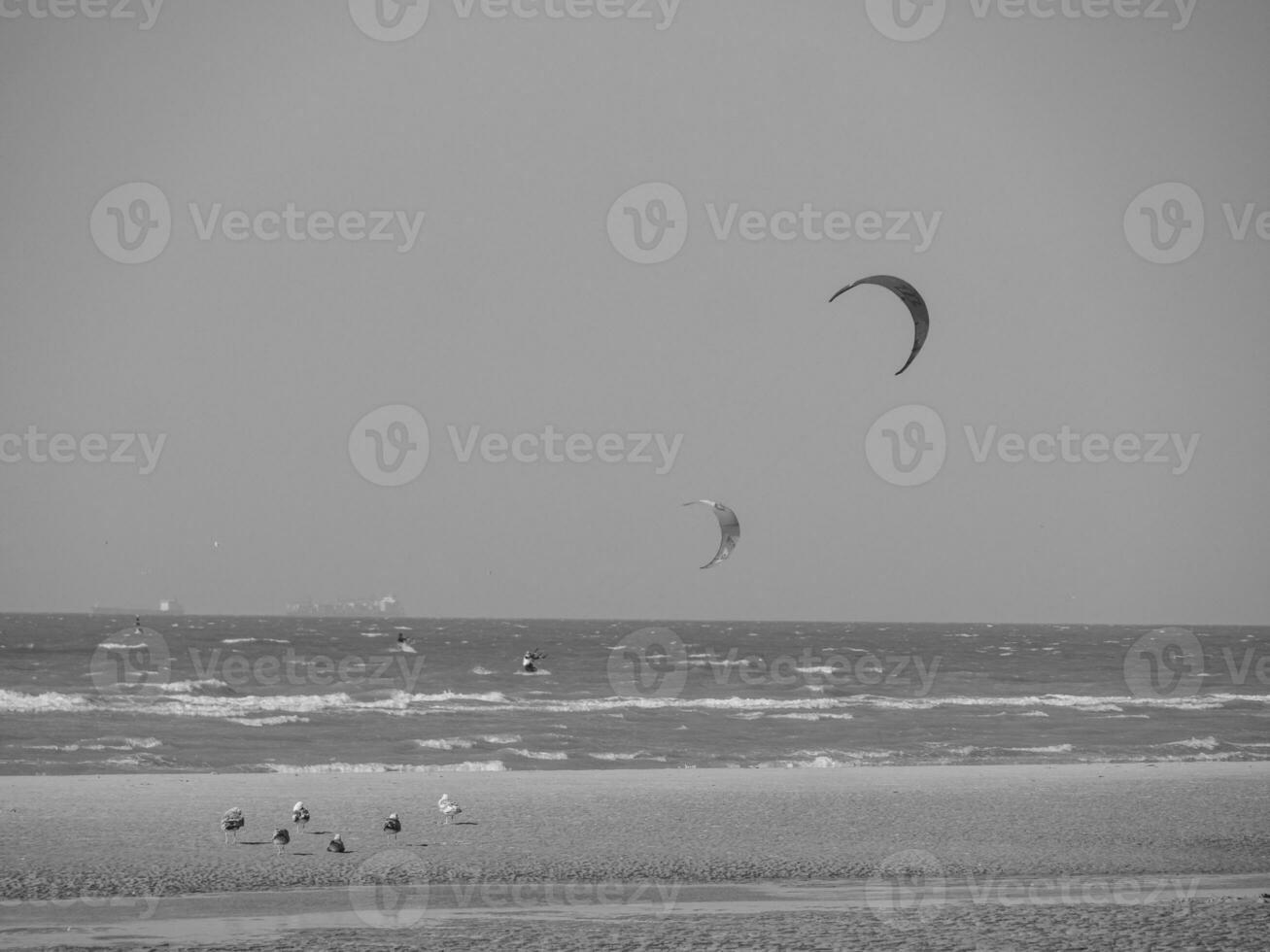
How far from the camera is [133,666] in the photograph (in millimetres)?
58438

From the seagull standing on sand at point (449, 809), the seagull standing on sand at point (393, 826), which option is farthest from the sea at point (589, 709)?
the seagull standing on sand at point (393, 826)

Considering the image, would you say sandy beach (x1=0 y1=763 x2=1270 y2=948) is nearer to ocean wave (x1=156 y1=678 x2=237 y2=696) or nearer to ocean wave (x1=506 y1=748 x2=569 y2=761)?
ocean wave (x1=506 y1=748 x2=569 y2=761)

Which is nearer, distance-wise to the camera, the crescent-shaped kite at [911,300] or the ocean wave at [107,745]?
the crescent-shaped kite at [911,300]

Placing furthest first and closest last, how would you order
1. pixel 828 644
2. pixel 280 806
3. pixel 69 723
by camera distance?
pixel 828 644
pixel 69 723
pixel 280 806

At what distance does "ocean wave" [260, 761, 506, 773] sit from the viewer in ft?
87.2

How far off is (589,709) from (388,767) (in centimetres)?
1340

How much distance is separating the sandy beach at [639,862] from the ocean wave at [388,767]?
3.00m

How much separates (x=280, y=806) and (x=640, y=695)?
27.8m

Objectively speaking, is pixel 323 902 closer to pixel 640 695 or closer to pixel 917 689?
pixel 640 695

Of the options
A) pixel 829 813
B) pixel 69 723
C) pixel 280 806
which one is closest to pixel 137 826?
pixel 280 806

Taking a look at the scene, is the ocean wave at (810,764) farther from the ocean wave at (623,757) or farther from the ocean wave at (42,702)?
the ocean wave at (42,702)

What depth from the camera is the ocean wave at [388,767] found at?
2659cm

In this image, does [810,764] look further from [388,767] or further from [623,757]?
[388,767]

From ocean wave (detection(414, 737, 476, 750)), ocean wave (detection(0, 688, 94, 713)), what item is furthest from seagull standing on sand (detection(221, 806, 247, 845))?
ocean wave (detection(0, 688, 94, 713))
